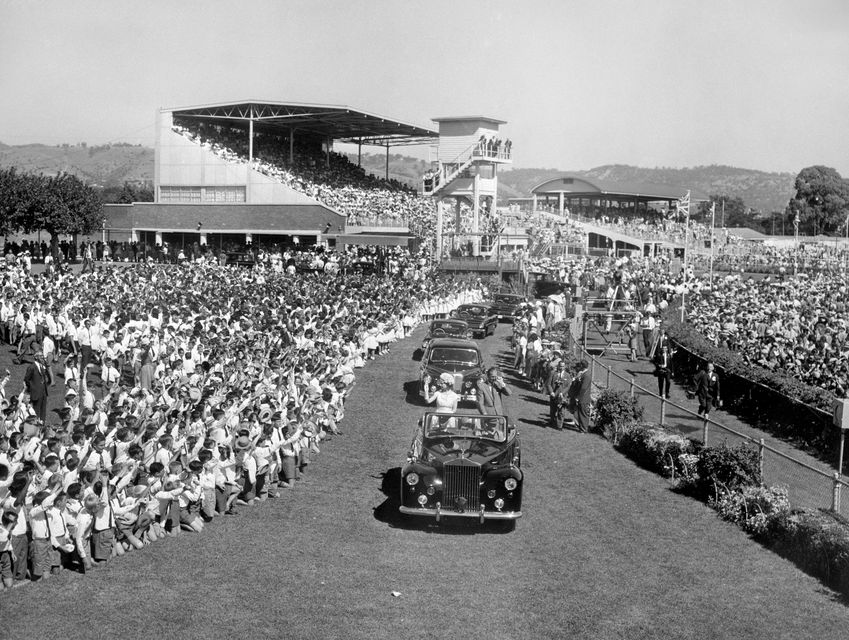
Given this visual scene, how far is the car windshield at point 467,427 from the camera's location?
48.2 ft

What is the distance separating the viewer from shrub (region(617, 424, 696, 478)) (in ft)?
55.4

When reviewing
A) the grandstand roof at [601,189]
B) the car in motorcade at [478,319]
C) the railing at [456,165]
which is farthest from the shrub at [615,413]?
the grandstand roof at [601,189]

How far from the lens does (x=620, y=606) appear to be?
36.4 ft

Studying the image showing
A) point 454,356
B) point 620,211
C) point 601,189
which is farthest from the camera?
point 620,211

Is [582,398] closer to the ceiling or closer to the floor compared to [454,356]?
closer to the floor

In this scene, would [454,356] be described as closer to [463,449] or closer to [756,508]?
[463,449]

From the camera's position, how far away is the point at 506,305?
1549 inches

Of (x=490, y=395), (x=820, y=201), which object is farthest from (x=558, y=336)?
(x=820, y=201)

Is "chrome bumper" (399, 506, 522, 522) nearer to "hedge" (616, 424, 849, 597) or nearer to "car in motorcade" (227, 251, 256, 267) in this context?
"hedge" (616, 424, 849, 597)

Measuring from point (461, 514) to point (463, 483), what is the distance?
17.9 inches

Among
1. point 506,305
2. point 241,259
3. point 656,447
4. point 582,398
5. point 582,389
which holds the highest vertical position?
point 241,259

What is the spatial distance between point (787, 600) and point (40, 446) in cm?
1008

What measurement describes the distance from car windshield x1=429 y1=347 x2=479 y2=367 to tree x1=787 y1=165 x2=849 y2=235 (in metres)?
109

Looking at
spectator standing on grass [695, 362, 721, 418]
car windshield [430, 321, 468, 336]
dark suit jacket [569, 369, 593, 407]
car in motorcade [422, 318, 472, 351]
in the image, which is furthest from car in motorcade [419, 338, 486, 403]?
spectator standing on grass [695, 362, 721, 418]
